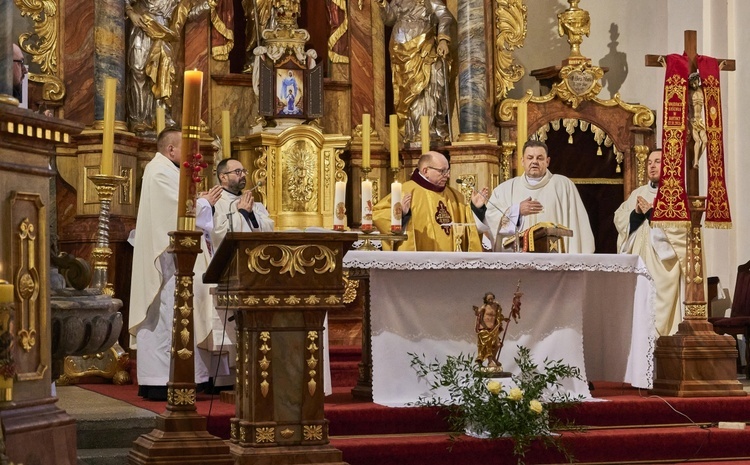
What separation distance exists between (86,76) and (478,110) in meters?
3.65

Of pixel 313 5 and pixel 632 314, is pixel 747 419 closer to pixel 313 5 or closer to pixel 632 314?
pixel 632 314

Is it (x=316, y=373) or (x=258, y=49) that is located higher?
(x=258, y=49)

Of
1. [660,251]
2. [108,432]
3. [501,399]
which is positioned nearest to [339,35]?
[660,251]

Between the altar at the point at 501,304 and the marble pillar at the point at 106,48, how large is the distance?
13.6 ft

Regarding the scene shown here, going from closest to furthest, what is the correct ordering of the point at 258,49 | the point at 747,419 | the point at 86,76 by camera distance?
the point at 747,419
the point at 86,76
the point at 258,49

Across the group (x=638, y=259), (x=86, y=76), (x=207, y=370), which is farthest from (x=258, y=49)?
(x=638, y=259)

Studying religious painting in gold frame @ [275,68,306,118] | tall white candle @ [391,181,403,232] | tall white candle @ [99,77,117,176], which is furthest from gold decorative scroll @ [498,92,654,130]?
tall white candle @ [99,77,117,176]

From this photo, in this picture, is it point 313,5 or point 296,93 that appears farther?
point 313,5

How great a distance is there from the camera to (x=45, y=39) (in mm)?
10711

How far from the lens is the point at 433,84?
11.8 m

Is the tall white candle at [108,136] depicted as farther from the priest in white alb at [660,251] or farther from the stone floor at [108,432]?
the priest in white alb at [660,251]

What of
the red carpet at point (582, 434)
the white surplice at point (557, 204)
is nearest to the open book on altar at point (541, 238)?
the white surplice at point (557, 204)

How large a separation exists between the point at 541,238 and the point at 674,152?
114 centimetres

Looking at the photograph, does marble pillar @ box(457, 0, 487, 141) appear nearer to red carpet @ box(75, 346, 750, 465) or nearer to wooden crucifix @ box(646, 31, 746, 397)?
wooden crucifix @ box(646, 31, 746, 397)
